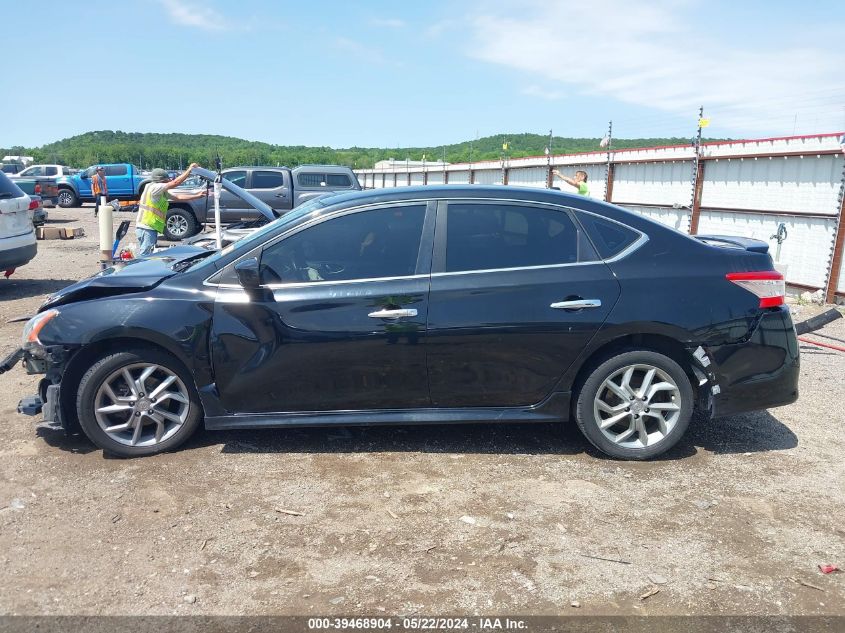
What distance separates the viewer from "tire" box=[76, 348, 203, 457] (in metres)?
4.25

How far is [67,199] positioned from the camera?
29.9 meters

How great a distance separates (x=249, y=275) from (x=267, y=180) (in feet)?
49.5

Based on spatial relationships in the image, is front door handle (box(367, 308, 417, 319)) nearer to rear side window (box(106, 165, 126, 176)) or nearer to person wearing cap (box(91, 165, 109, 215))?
person wearing cap (box(91, 165, 109, 215))

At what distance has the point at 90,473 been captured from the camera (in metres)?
4.15

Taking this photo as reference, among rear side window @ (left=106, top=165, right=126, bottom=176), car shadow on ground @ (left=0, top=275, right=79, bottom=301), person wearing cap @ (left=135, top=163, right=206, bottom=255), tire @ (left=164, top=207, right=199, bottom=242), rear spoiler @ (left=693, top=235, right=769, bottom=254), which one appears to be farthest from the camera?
rear side window @ (left=106, top=165, right=126, bottom=176)

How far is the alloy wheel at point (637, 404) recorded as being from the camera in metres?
4.32

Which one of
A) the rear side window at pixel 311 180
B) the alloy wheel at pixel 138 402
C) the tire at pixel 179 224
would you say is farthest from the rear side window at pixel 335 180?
the alloy wheel at pixel 138 402

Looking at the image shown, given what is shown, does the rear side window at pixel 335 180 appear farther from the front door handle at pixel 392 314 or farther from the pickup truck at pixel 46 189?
the front door handle at pixel 392 314

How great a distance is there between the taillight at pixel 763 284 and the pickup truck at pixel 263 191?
1453cm

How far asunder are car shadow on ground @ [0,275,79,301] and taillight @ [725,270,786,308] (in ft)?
30.8

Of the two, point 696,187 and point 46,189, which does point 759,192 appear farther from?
point 46,189

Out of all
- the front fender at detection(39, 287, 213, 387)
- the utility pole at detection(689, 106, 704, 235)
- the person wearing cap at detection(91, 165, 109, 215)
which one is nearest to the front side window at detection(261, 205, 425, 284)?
the front fender at detection(39, 287, 213, 387)

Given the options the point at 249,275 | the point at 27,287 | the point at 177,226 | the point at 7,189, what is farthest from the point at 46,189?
the point at 249,275

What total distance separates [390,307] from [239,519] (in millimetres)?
1496
